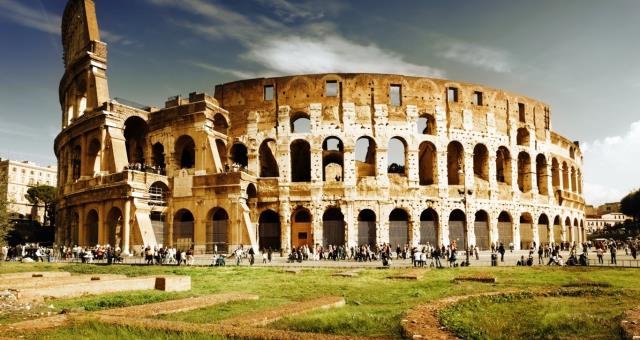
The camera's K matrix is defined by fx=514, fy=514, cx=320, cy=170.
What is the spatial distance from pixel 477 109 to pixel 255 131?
15.2m

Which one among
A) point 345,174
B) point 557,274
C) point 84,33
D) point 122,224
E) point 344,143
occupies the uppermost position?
point 84,33

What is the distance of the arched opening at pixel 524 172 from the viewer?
124 ft

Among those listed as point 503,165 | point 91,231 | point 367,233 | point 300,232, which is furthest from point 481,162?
point 91,231

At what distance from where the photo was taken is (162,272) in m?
18.9

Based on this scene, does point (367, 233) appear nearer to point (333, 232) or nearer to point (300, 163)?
point (333, 232)

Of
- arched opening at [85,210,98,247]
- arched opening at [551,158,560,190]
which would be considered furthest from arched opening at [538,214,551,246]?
arched opening at [85,210,98,247]

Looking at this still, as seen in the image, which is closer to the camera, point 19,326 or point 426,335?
point 426,335

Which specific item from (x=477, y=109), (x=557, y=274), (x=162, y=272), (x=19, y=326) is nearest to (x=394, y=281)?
(x=557, y=274)

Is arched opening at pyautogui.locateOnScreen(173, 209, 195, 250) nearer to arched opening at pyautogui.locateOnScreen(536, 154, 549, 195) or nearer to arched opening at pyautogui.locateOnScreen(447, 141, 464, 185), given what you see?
arched opening at pyautogui.locateOnScreen(447, 141, 464, 185)

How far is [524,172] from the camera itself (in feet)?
126

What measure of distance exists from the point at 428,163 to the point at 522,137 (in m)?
7.84

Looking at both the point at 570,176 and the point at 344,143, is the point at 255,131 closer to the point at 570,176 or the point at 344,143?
the point at 344,143

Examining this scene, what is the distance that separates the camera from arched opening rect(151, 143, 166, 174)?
34688 mm

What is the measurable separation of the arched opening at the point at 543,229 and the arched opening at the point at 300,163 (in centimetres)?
1771
